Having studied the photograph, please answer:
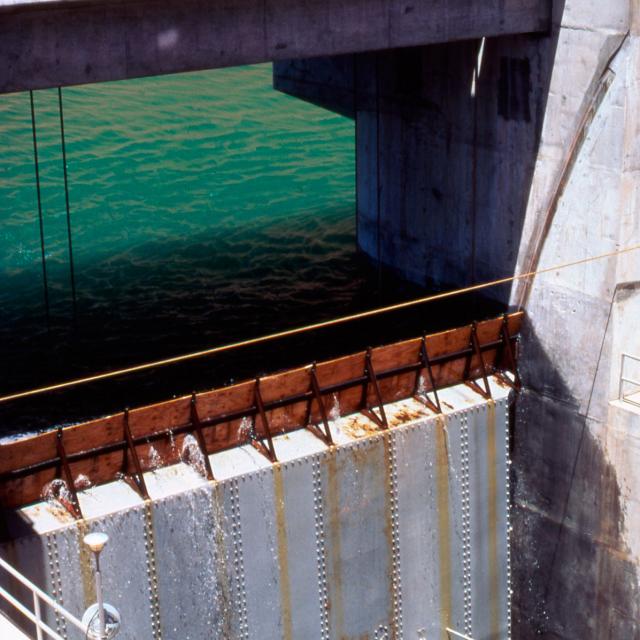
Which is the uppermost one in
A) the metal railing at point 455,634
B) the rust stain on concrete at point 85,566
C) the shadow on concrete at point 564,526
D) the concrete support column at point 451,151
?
the concrete support column at point 451,151

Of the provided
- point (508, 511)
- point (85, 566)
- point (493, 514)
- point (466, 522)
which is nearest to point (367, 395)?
point (466, 522)

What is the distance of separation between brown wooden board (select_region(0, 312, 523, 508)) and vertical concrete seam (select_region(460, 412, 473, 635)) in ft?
3.87

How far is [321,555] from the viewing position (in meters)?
24.6

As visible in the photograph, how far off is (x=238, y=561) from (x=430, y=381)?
5.44 meters

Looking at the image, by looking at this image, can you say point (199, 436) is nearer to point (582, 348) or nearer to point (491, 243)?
point (582, 348)

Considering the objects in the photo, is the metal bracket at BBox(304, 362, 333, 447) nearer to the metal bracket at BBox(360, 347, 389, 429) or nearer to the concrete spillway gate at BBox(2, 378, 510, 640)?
the concrete spillway gate at BBox(2, 378, 510, 640)

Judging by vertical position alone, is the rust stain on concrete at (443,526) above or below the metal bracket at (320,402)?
below

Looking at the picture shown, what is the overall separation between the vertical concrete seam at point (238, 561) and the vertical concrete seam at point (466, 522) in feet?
17.0

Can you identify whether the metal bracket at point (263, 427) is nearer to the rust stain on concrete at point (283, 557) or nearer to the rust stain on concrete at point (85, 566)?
the rust stain on concrete at point (283, 557)

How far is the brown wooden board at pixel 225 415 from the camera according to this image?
71.4 feet

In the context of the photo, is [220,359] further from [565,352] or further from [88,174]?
[88,174]

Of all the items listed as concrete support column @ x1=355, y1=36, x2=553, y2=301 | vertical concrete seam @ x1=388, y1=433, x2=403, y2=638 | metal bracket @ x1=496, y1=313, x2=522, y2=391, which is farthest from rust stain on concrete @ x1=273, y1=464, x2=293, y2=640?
concrete support column @ x1=355, y1=36, x2=553, y2=301

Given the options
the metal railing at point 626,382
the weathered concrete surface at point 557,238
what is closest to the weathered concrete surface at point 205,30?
the weathered concrete surface at point 557,238

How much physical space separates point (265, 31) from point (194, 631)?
10376 millimetres
